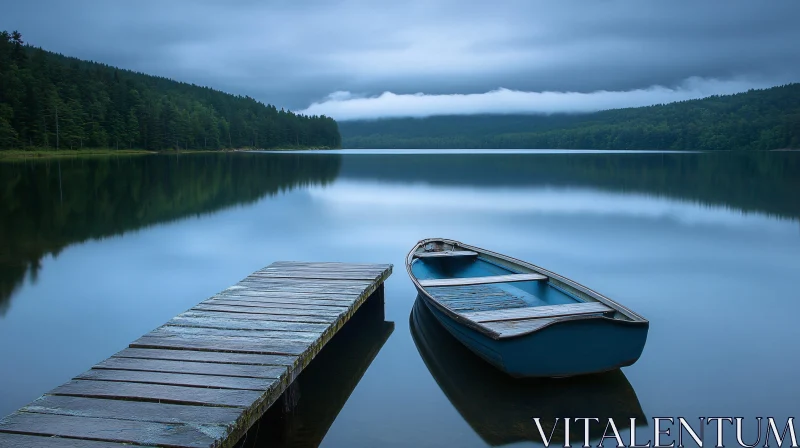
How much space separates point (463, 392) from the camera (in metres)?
6.29

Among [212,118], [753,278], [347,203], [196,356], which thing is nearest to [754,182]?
[347,203]

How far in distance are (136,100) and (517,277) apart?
89052mm

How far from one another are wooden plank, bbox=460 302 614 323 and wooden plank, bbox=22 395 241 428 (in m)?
3.07

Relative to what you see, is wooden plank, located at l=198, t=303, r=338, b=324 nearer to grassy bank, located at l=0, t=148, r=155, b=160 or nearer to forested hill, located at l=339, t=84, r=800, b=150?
grassy bank, located at l=0, t=148, r=155, b=160

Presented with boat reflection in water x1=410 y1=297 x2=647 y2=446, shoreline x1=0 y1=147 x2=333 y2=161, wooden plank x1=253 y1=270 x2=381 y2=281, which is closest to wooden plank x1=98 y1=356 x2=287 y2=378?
boat reflection in water x1=410 y1=297 x2=647 y2=446

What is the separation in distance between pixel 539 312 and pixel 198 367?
3654 mm

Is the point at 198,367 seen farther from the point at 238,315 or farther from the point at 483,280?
the point at 483,280

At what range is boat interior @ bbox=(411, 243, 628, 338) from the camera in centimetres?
654

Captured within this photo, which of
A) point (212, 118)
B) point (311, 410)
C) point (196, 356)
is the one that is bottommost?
point (311, 410)

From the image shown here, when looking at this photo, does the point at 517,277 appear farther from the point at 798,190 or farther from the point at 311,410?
the point at 798,190

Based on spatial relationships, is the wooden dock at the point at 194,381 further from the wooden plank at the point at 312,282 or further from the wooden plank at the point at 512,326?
the wooden plank at the point at 512,326

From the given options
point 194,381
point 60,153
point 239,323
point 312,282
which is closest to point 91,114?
point 60,153

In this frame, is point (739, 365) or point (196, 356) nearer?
point (196, 356)

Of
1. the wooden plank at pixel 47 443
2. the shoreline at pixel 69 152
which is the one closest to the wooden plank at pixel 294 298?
the wooden plank at pixel 47 443
